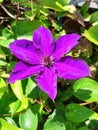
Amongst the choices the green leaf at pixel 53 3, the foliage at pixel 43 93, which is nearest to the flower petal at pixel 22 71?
the foliage at pixel 43 93

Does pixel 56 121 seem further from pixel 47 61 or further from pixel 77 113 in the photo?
pixel 47 61

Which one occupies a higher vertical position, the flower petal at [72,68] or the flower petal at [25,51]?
the flower petal at [25,51]

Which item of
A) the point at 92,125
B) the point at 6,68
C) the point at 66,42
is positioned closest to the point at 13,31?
the point at 6,68

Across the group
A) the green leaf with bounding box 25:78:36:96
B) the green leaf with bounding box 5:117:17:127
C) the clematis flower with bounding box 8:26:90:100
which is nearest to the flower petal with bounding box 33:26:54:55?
the clematis flower with bounding box 8:26:90:100

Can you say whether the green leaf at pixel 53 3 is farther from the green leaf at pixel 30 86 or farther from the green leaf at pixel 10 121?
the green leaf at pixel 10 121

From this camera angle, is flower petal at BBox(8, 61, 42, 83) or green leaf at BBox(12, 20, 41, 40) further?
green leaf at BBox(12, 20, 41, 40)

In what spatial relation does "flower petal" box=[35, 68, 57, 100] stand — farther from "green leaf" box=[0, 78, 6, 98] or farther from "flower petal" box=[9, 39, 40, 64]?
"green leaf" box=[0, 78, 6, 98]

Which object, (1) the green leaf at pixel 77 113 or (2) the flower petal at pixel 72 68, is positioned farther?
(1) the green leaf at pixel 77 113
